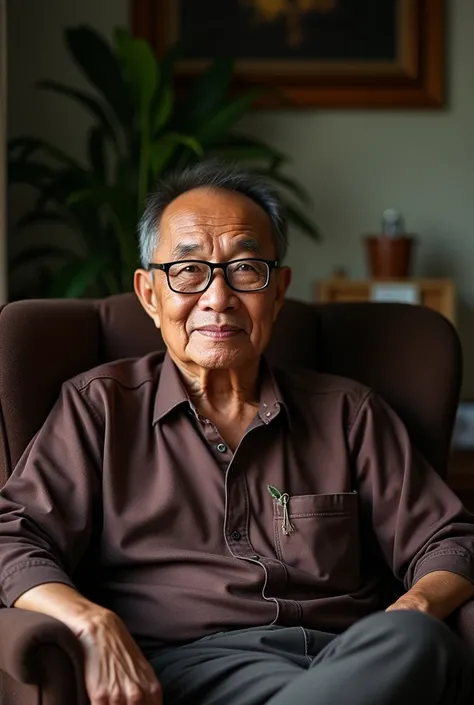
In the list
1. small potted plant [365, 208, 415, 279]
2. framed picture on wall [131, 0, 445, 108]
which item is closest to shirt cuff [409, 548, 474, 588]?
small potted plant [365, 208, 415, 279]

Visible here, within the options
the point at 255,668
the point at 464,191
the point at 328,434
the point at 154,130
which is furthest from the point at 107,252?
the point at 255,668

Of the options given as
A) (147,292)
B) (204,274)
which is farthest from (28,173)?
(204,274)

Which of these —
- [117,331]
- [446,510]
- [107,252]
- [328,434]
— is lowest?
[446,510]

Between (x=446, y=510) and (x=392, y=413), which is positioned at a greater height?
(x=392, y=413)

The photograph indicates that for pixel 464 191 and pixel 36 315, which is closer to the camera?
pixel 36 315

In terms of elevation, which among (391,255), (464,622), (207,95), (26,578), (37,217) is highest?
(207,95)

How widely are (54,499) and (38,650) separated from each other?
365mm

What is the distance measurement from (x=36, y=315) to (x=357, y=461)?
65 centimetres

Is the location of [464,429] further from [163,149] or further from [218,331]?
[218,331]

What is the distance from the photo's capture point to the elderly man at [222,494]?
5.24 feet

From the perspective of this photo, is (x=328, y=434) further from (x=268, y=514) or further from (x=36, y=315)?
(x=36, y=315)

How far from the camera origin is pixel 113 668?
138cm

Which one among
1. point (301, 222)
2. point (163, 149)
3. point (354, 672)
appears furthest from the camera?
point (301, 222)

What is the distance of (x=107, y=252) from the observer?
323cm
